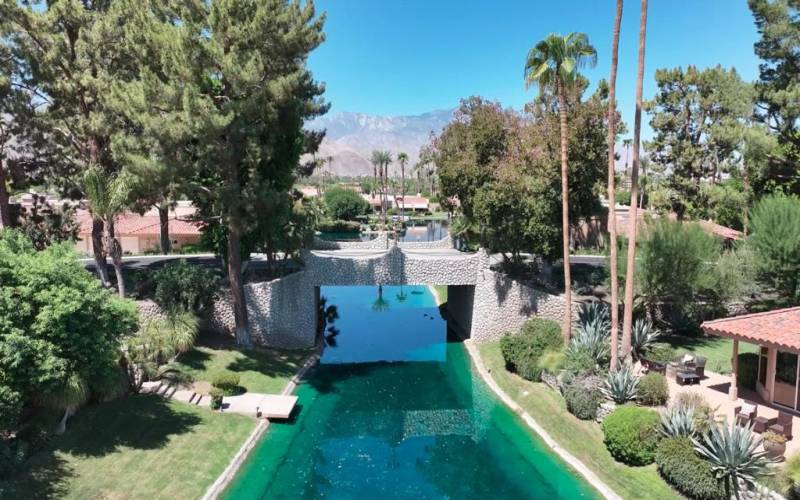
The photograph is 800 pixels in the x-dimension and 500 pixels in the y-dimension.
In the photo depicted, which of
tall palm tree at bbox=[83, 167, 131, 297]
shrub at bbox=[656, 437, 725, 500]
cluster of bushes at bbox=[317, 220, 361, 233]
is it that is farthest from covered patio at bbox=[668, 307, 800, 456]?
cluster of bushes at bbox=[317, 220, 361, 233]

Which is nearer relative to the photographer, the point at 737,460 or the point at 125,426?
the point at 737,460

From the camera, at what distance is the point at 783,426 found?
1517 centimetres

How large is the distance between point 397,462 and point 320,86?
19330 mm

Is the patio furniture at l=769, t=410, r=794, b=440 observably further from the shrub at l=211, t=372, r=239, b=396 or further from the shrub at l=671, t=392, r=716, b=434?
the shrub at l=211, t=372, r=239, b=396

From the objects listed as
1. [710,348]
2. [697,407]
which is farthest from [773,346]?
[710,348]

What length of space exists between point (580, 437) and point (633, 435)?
2413 millimetres

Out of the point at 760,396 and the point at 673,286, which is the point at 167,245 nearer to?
the point at 673,286

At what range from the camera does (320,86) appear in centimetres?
2812

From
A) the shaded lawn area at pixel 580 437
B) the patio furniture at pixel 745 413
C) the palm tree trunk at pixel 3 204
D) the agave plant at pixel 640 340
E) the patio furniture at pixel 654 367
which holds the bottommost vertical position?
the shaded lawn area at pixel 580 437

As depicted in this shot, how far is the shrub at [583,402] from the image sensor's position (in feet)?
64.2

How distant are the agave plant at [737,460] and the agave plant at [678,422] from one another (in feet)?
4.29

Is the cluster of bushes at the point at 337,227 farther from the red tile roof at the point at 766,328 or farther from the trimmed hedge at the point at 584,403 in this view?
the red tile roof at the point at 766,328

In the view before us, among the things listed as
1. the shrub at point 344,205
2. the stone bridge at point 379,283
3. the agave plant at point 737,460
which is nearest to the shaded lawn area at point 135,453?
the stone bridge at point 379,283

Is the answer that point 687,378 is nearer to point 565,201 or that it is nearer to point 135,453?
point 565,201
